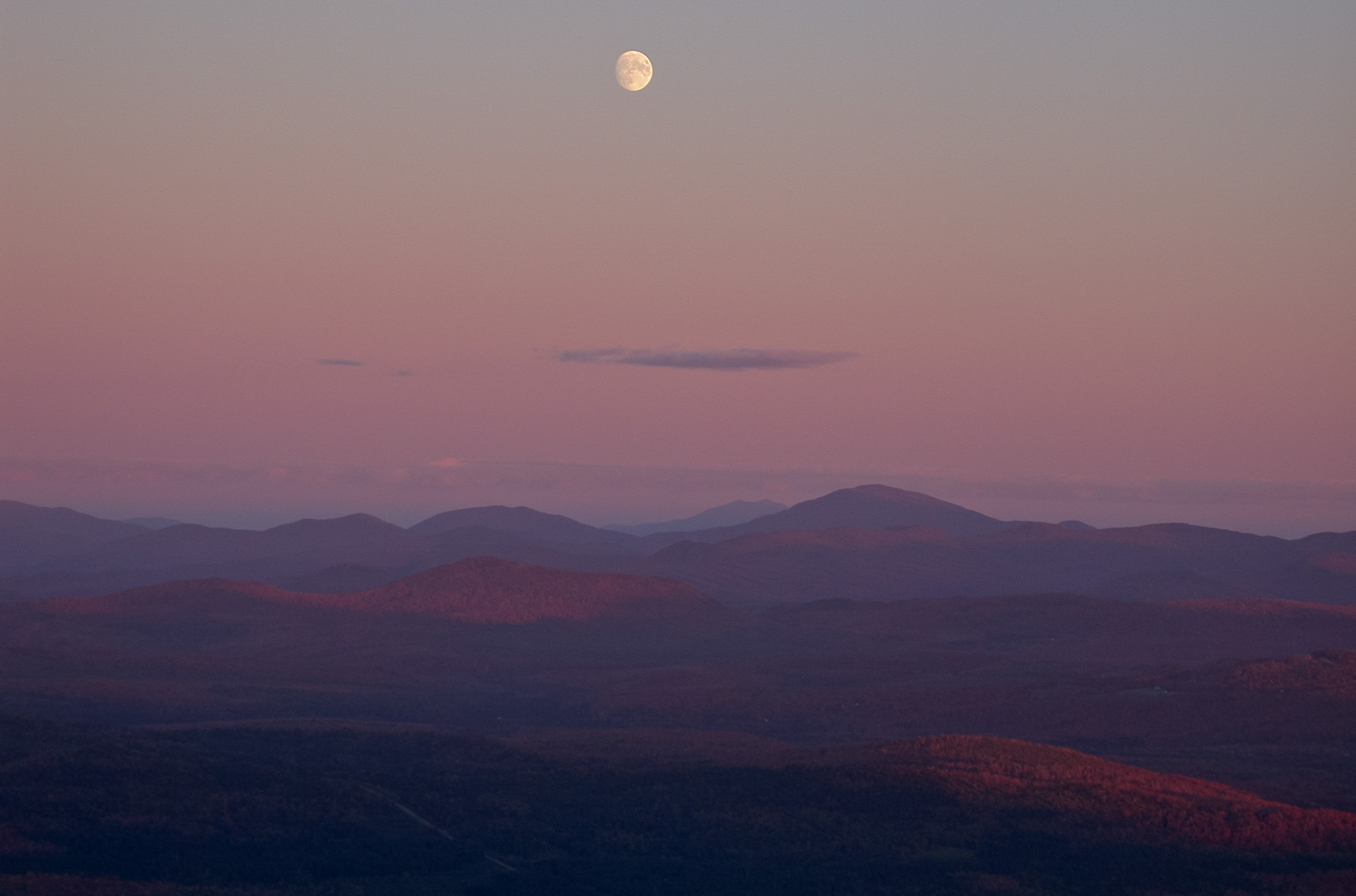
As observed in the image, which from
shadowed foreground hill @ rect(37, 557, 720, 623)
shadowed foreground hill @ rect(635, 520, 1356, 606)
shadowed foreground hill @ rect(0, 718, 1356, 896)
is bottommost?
shadowed foreground hill @ rect(0, 718, 1356, 896)

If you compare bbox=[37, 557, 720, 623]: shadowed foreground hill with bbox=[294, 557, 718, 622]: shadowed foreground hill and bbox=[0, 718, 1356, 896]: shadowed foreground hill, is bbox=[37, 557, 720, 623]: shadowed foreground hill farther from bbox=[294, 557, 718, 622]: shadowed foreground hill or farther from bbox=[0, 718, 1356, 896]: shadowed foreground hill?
bbox=[0, 718, 1356, 896]: shadowed foreground hill

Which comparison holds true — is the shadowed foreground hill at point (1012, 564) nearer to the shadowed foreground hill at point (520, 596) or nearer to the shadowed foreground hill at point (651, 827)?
the shadowed foreground hill at point (520, 596)

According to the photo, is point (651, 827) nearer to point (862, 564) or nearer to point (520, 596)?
point (520, 596)

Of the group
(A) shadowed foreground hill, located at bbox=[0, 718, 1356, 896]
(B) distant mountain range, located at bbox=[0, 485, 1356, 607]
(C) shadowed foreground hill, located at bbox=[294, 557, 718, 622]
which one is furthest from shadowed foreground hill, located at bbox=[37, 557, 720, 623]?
(A) shadowed foreground hill, located at bbox=[0, 718, 1356, 896]

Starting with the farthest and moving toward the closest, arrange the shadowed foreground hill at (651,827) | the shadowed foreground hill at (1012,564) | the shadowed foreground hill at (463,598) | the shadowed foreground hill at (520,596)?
the shadowed foreground hill at (1012,564), the shadowed foreground hill at (520,596), the shadowed foreground hill at (463,598), the shadowed foreground hill at (651,827)

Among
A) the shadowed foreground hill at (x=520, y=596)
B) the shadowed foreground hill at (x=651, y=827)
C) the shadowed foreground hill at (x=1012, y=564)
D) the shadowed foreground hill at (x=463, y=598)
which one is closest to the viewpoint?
the shadowed foreground hill at (x=651, y=827)

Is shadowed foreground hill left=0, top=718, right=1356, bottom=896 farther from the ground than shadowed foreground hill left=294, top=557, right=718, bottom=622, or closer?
closer

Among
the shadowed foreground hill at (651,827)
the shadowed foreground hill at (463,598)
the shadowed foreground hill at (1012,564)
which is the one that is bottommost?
the shadowed foreground hill at (651,827)

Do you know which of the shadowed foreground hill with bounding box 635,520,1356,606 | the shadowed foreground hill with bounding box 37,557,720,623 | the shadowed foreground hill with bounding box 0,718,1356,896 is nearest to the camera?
the shadowed foreground hill with bounding box 0,718,1356,896

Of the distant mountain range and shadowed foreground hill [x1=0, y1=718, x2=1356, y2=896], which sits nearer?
shadowed foreground hill [x1=0, y1=718, x2=1356, y2=896]

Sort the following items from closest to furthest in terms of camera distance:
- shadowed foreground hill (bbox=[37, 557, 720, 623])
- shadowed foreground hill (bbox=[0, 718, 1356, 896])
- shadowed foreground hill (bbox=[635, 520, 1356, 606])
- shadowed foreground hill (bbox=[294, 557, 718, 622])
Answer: shadowed foreground hill (bbox=[0, 718, 1356, 896]) < shadowed foreground hill (bbox=[37, 557, 720, 623]) < shadowed foreground hill (bbox=[294, 557, 718, 622]) < shadowed foreground hill (bbox=[635, 520, 1356, 606])

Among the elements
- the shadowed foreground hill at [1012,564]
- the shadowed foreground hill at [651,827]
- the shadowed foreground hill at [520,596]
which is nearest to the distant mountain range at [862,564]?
the shadowed foreground hill at [1012,564]
